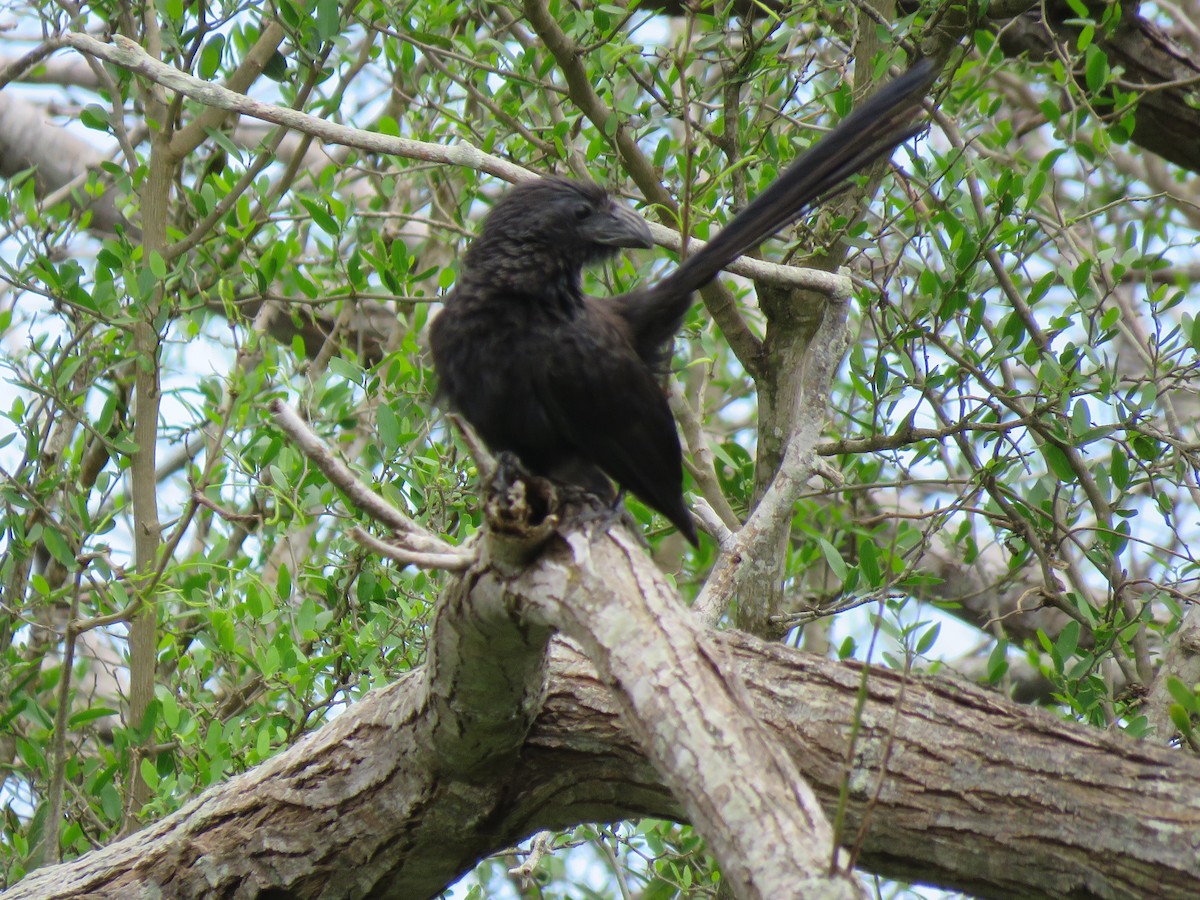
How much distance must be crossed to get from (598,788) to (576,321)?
46.8 inches

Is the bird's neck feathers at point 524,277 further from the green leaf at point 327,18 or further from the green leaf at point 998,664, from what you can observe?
the green leaf at point 998,664

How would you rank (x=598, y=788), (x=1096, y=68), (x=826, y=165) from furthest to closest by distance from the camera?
(x=1096, y=68), (x=826, y=165), (x=598, y=788)

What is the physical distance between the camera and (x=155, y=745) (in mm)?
4078

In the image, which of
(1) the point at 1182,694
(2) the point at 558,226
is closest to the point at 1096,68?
(2) the point at 558,226

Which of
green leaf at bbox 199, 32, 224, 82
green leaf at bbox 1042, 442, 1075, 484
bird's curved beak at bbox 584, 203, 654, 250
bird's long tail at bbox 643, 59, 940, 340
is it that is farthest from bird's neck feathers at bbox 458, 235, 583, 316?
green leaf at bbox 1042, 442, 1075, 484

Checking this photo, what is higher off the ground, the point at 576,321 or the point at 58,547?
the point at 576,321

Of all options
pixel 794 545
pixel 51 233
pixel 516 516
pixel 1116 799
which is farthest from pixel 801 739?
pixel 51 233

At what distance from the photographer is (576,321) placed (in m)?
3.28

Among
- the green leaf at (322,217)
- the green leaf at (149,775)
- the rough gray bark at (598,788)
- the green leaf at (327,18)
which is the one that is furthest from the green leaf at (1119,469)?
the green leaf at (149,775)

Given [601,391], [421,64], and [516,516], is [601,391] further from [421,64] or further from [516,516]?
[421,64]

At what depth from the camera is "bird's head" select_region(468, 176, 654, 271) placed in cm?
337

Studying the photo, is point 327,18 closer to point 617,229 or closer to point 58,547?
point 617,229

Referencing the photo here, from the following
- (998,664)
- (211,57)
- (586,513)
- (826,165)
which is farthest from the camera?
(211,57)

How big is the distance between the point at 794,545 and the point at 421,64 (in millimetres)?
2643
